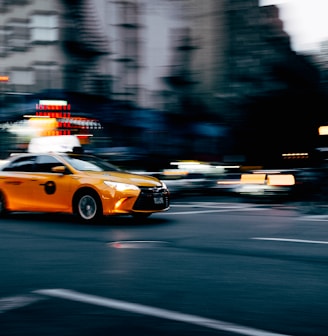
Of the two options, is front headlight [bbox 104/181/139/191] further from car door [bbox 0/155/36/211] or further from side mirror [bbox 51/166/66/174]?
car door [bbox 0/155/36/211]

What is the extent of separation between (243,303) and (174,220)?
8.15 metres

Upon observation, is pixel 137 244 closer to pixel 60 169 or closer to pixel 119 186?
pixel 119 186

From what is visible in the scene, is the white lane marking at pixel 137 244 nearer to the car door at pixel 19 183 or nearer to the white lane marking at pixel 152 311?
the white lane marking at pixel 152 311

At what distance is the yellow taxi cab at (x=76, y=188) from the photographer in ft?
41.9

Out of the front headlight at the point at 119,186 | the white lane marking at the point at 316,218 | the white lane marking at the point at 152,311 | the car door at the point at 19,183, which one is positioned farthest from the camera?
the car door at the point at 19,183

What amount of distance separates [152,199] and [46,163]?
93.3 inches

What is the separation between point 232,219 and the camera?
46.0 ft

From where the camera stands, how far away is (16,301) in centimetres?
568

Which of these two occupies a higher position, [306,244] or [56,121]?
[56,121]

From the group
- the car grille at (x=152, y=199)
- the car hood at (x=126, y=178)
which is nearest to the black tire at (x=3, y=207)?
the car hood at (x=126, y=178)

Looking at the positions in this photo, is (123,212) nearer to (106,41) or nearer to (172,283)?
(172,283)

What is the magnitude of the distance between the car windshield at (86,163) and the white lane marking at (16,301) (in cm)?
767

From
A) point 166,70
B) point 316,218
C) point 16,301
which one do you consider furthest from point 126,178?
point 166,70

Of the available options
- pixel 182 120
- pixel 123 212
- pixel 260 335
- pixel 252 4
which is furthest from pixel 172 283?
pixel 252 4
